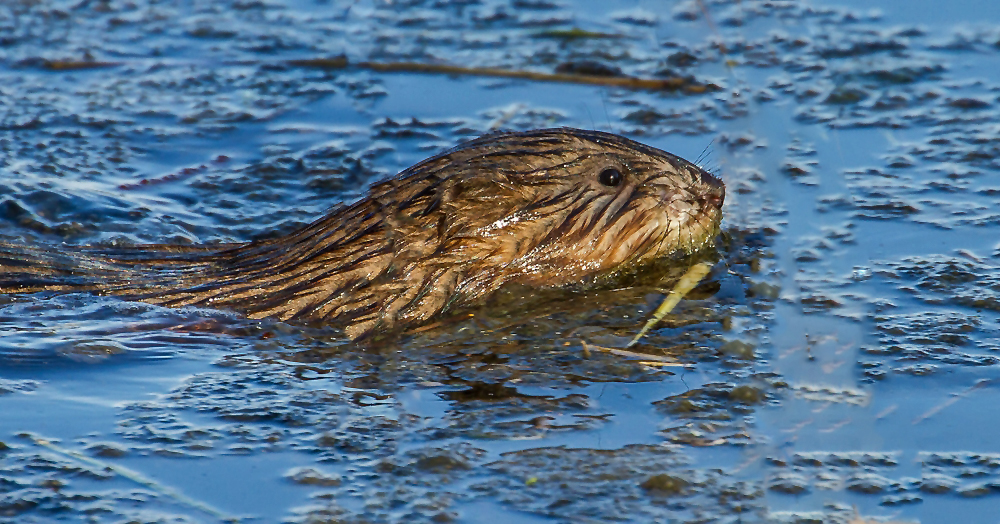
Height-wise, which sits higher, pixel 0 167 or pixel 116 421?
pixel 0 167

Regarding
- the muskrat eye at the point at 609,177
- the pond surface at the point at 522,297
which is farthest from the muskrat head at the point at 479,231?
the pond surface at the point at 522,297

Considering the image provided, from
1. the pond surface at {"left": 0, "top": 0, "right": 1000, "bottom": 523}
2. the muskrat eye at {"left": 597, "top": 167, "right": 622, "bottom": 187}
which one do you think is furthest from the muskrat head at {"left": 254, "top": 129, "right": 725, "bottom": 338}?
the pond surface at {"left": 0, "top": 0, "right": 1000, "bottom": 523}

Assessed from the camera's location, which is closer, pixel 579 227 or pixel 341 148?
pixel 579 227

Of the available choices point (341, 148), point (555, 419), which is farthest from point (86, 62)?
point (555, 419)

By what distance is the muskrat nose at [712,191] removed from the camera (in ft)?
20.0

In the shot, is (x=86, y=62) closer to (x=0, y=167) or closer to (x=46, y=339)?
(x=0, y=167)

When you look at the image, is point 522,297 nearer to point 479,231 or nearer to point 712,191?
point 479,231

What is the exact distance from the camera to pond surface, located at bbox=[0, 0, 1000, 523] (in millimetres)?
4152

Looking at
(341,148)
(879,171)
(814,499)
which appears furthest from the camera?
(341,148)

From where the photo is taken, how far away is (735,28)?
9.08 m

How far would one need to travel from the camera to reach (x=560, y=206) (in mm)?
5719

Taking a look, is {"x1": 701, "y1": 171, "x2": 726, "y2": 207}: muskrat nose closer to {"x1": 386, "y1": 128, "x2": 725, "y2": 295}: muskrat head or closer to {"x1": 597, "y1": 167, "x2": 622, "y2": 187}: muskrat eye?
{"x1": 386, "y1": 128, "x2": 725, "y2": 295}: muskrat head

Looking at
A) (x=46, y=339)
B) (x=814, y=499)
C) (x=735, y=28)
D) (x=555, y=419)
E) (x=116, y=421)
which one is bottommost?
(x=814, y=499)

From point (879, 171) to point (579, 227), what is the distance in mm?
2103
